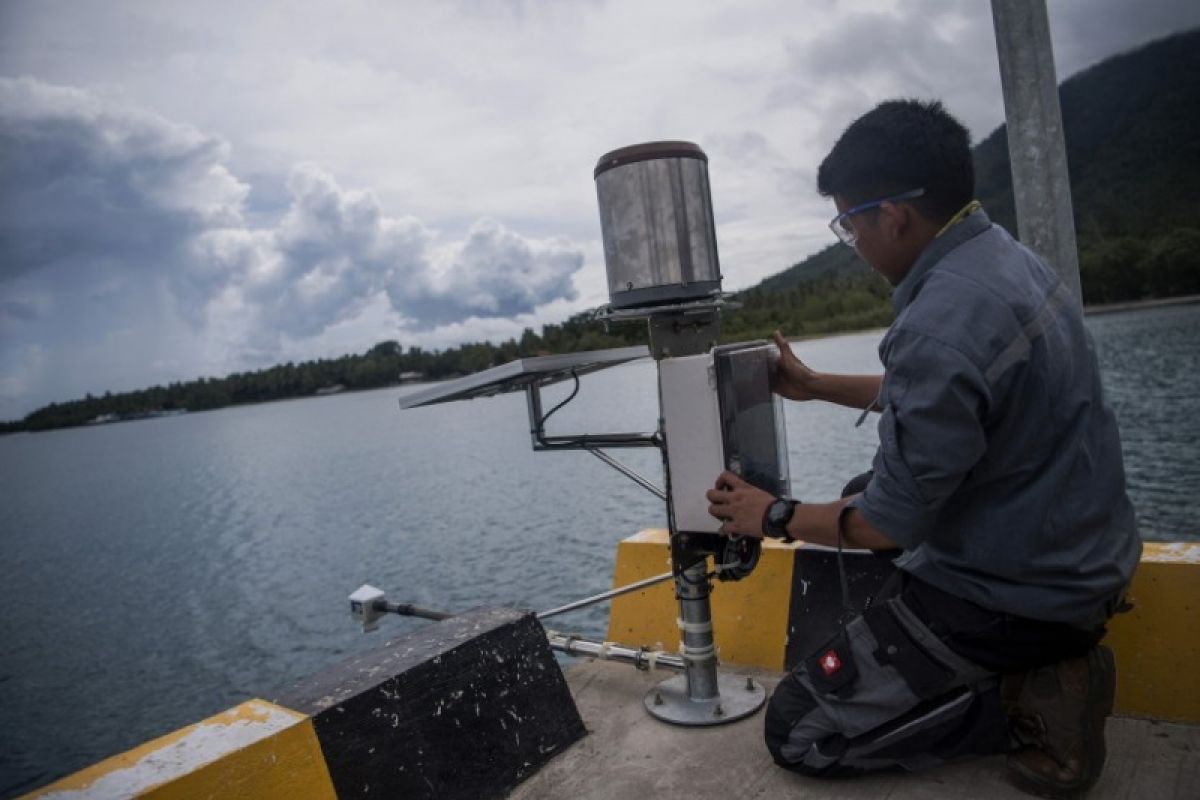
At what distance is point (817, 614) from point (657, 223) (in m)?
1.82

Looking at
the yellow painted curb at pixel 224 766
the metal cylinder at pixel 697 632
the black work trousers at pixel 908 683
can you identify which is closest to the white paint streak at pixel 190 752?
the yellow painted curb at pixel 224 766

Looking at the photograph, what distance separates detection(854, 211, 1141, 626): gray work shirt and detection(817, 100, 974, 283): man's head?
0.09m

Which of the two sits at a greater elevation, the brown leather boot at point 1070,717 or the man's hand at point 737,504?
the man's hand at point 737,504

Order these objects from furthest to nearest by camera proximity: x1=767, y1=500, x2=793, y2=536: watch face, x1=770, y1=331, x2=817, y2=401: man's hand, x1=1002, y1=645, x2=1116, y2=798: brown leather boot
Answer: x1=770, y1=331, x2=817, y2=401: man's hand
x1=767, y1=500, x2=793, y2=536: watch face
x1=1002, y1=645, x2=1116, y2=798: brown leather boot

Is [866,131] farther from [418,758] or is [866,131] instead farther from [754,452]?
[418,758]

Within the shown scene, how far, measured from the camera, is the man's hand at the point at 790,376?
10.4ft

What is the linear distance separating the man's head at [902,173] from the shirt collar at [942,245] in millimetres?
50

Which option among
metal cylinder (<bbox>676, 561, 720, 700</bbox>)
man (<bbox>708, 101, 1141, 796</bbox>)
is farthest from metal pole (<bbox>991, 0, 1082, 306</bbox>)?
metal cylinder (<bbox>676, 561, 720, 700</bbox>)

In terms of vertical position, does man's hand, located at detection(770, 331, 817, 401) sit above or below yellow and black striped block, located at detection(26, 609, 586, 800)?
above

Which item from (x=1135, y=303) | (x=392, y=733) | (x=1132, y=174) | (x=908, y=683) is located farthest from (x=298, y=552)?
(x=1132, y=174)

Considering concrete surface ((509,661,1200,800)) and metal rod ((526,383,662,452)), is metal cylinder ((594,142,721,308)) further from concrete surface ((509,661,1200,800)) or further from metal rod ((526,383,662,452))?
concrete surface ((509,661,1200,800))

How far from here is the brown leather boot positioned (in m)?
2.42

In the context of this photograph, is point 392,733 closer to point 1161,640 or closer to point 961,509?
point 961,509

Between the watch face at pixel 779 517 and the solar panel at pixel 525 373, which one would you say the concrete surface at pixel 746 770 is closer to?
the watch face at pixel 779 517
